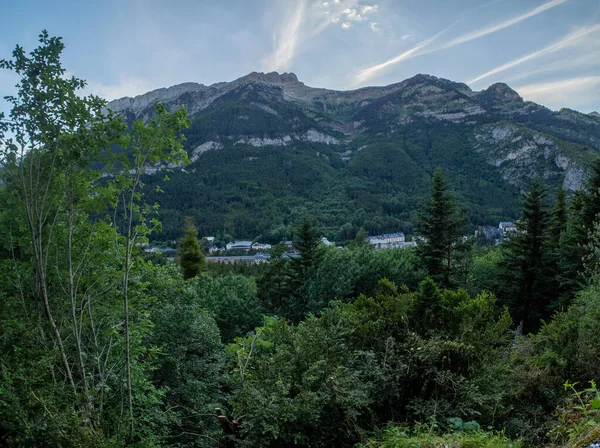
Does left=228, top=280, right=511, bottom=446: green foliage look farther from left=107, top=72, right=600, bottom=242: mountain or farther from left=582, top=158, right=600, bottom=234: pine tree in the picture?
left=107, top=72, right=600, bottom=242: mountain

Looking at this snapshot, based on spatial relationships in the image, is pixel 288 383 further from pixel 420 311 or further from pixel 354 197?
pixel 354 197

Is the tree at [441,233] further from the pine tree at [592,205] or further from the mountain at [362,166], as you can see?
the mountain at [362,166]

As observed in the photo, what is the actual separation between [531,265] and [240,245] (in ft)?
255

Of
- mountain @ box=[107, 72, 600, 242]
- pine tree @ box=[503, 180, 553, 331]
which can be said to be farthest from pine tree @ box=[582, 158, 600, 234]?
mountain @ box=[107, 72, 600, 242]

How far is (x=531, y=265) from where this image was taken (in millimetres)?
18406

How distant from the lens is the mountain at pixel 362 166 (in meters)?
105

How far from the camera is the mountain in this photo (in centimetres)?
10544

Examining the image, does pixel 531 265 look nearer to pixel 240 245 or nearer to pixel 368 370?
pixel 368 370

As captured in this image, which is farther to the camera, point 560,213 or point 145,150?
point 560,213

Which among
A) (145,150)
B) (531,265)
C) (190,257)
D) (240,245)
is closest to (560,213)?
(531,265)

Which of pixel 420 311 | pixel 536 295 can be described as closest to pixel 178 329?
pixel 420 311

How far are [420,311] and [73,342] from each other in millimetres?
5744

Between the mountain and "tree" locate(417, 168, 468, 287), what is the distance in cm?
6551

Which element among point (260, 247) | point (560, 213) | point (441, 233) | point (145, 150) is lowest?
point (560, 213)
